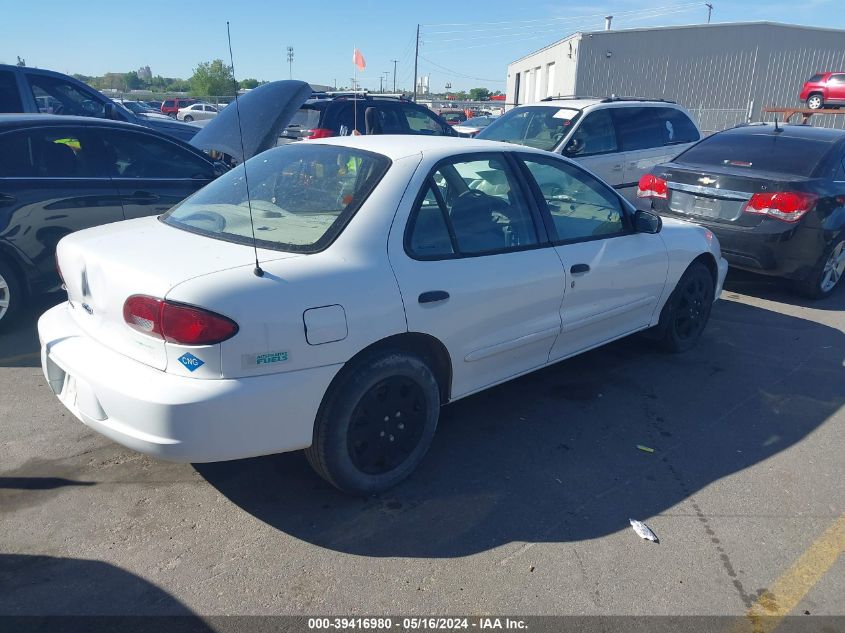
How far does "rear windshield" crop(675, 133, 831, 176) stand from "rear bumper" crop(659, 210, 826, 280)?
2.07ft

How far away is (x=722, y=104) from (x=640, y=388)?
30.1 m

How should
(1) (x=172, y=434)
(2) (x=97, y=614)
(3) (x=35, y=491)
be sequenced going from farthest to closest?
(3) (x=35, y=491) < (1) (x=172, y=434) < (2) (x=97, y=614)

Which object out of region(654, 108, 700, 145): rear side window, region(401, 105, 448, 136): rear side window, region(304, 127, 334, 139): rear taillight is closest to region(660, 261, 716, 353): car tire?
region(654, 108, 700, 145): rear side window

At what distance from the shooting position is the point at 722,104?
99.7 feet

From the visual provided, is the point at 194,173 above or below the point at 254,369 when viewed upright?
above

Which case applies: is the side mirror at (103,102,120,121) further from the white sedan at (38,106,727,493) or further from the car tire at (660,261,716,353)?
the car tire at (660,261,716,353)

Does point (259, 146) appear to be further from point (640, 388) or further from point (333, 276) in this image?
point (640, 388)

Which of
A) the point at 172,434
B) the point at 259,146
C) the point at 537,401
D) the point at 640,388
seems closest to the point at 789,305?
the point at 640,388

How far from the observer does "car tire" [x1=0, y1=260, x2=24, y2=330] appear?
5.04 metres

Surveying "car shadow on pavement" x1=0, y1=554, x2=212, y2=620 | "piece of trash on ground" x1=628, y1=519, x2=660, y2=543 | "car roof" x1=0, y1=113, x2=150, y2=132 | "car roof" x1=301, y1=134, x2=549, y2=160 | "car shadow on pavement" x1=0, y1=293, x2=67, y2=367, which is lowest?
"piece of trash on ground" x1=628, y1=519, x2=660, y2=543

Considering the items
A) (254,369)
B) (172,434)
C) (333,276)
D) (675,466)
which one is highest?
(333,276)

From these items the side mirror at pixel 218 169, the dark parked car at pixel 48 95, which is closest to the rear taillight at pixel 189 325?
the side mirror at pixel 218 169

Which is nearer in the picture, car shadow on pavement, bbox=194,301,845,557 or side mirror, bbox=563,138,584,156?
car shadow on pavement, bbox=194,301,845,557

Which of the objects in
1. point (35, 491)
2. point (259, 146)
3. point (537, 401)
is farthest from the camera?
point (259, 146)
